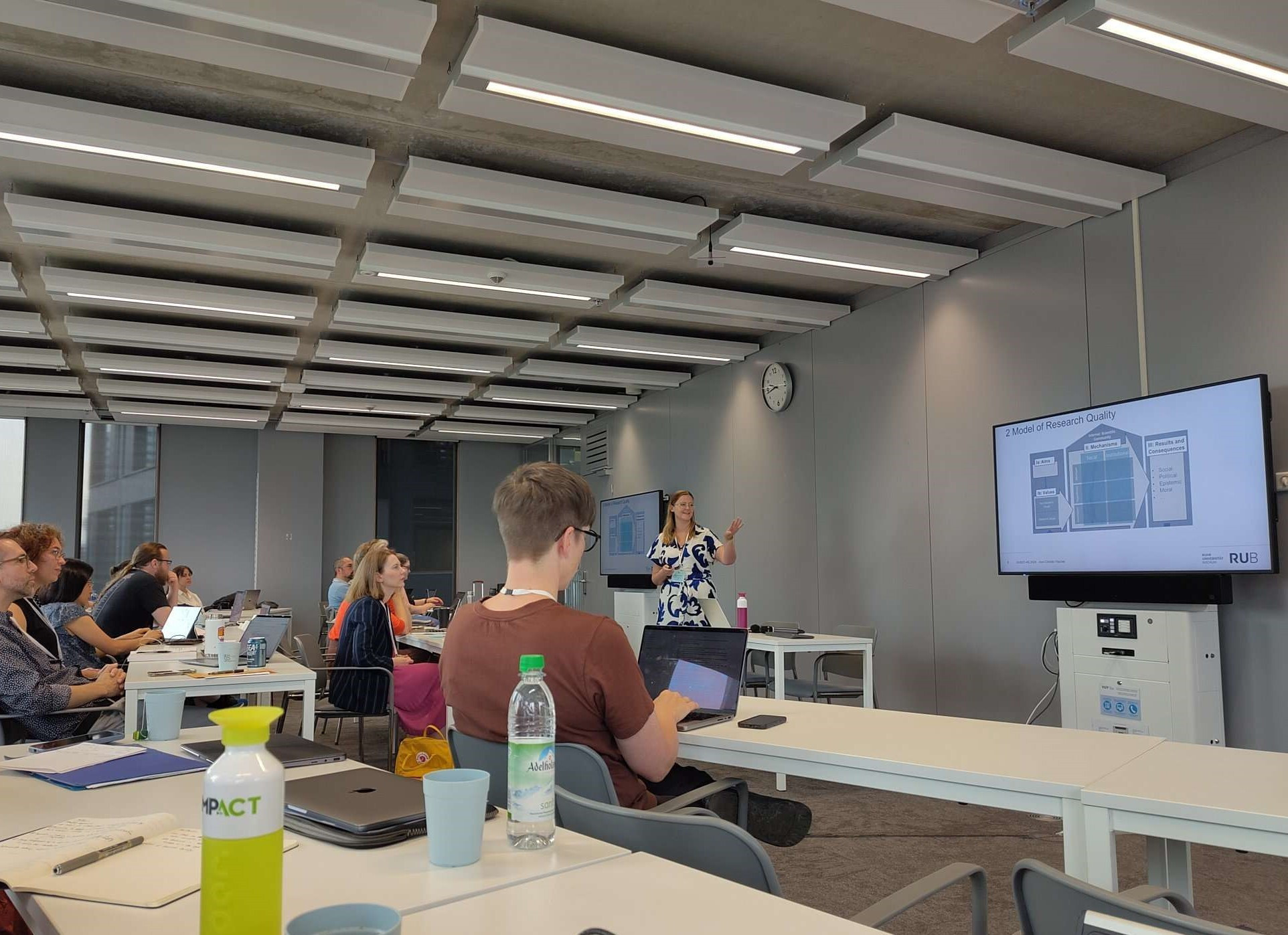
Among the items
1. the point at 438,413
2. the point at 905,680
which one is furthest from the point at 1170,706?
the point at 438,413

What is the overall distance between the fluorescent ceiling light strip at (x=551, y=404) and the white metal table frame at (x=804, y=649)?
5001 mm

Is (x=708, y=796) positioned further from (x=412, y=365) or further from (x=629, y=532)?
(x=629, y=532)

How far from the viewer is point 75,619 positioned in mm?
4367

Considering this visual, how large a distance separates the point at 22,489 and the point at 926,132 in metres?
11.0

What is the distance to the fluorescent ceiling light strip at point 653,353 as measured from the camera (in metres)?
7.46

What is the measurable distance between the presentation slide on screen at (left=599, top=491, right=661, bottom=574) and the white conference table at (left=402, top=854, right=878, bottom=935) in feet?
24.3

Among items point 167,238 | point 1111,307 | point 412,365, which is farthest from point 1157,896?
point 412,365

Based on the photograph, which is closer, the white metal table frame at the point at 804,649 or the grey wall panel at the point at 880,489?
the white metal table frame at the point at 804,649

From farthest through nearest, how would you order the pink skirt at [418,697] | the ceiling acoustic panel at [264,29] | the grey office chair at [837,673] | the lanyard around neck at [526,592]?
1. the grey office chair at [837,673]
2. the pink skirt at [418,697]
3. the ceiling acoustic panel at [264,29]
4. the lanyard around neck at [526,592]

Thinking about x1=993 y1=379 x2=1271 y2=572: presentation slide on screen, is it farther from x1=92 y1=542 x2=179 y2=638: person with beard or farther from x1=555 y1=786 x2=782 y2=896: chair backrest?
x1=92 y1=542 x2=179 y2=638: person with beard

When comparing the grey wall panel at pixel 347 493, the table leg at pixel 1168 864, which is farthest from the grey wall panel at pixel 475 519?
the table leg at pixel 1168 864

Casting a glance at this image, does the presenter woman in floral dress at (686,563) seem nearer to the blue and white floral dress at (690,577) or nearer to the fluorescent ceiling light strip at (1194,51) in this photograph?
the blue and white floral dress at (690,577)

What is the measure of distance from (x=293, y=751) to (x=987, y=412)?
15.7ft

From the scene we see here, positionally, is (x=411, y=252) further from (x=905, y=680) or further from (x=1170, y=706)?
(x=1170, y=706)
